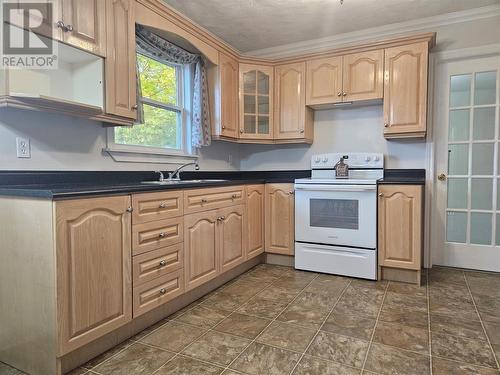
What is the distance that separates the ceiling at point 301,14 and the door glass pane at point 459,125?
931 mm

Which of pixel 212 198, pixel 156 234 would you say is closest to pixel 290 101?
pixel 212 198

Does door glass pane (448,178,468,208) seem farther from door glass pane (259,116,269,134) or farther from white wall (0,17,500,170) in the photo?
door glass pane (259,116,269,134)

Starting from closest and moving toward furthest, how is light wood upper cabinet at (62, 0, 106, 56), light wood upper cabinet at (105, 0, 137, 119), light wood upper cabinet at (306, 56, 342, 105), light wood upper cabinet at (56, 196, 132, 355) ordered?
light wood upper cabinet at (56, 196, 132, 355), light wood upper cabinet at (62, 0, 106, 56), light wood upper cabinet at (105, 0, 137, 119), light wood upper cabinet at (306, 56, 342, 105)

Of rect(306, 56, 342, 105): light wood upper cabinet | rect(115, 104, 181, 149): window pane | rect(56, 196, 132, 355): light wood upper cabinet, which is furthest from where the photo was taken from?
rect(306, 56, 342, 105): light wood upper cabinet

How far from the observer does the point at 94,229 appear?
1.58 meters

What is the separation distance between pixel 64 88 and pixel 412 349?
2.55m

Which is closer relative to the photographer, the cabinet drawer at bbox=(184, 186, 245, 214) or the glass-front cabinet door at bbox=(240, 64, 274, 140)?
the cabinet drawer at bbox=(184, 186, 245, 214)

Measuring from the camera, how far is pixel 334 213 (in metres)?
2.97

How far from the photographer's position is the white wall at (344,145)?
3.25m

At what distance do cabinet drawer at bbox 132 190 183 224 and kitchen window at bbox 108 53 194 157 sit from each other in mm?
670

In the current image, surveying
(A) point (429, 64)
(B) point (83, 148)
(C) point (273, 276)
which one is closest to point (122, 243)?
(B) point (83, 148)

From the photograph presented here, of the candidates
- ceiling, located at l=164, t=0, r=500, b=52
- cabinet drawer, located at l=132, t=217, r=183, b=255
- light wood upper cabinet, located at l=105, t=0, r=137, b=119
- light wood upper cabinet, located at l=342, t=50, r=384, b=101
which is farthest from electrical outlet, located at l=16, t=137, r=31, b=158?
light wood upper cabinet, located at l=342, t=50, r=384, b=101

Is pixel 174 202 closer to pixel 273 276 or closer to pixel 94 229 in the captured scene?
pixel 94 229

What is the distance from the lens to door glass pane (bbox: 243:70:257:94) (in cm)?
350
